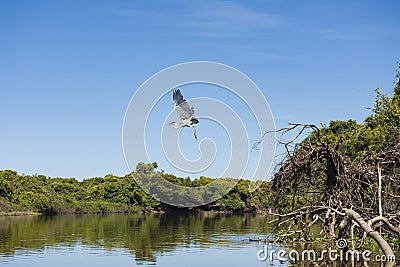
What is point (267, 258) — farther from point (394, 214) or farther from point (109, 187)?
point (109, 187)

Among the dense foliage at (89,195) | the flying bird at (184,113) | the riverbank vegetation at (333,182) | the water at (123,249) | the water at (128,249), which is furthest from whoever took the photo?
the dense foliage at (89,195)

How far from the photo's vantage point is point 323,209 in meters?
9.58

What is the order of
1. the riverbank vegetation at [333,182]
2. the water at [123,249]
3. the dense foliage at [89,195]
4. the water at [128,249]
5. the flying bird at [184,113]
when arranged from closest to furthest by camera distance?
the riverbank vegetation at [333,182] < the flying bird at [184,113] < the water at [128,249] < the water at [123,249] < the dense foliage at [89,195]

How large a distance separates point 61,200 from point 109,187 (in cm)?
926

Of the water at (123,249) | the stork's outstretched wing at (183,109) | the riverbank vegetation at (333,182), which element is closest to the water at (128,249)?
the water at (123,249)

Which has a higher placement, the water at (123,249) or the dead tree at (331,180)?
the dead tree at (331,180)

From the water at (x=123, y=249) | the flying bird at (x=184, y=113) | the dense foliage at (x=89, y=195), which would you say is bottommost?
the water at (x=123, y=249)

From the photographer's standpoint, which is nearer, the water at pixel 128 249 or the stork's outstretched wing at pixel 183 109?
the stork's outstretched wing at pixel 183 109

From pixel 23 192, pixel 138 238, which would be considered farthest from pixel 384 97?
Answer: pixel 23 192

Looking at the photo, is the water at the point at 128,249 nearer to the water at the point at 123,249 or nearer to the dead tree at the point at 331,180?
the water at the point at 123,249

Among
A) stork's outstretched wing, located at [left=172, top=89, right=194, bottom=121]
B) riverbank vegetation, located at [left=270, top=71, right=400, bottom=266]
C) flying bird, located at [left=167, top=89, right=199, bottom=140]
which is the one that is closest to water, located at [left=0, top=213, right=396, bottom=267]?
flying bird, located at [left=167, top=89, right=199, bottom=140]

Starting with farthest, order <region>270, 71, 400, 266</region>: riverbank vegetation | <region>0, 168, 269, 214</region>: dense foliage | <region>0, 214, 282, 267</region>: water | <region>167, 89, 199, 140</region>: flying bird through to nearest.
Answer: <region>0, 168, 269, 214</region>: dense foliage < <region>0, 214, 282, 267</region>: water < <region>167, 89, 199, 140</region>: flying bird < <region>270, 71, 400, 266</region>: riverbank vegetation

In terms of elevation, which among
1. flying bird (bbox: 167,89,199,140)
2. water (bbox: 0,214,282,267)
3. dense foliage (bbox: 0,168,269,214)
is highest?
flying bird (bbox: 167,89,199,140)

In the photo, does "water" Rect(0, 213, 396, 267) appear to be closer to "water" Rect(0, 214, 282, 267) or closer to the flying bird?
"water" Rect(0, 214, 282, 267)
